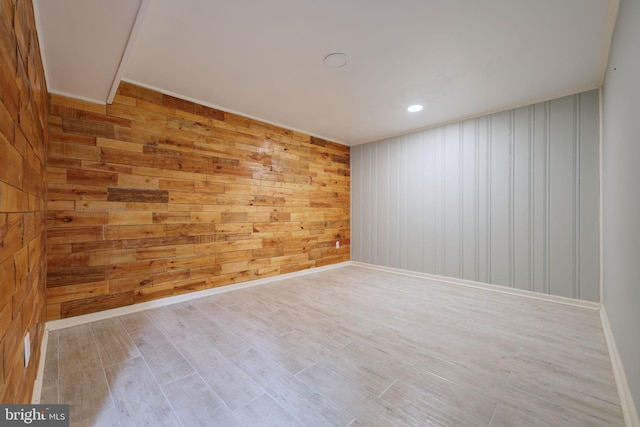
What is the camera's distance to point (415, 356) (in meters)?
1.93

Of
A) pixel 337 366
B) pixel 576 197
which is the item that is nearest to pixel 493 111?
pixel 576 197

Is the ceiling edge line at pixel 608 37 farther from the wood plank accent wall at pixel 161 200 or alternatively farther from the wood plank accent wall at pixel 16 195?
the wood plank accent wall at pixel 161 200

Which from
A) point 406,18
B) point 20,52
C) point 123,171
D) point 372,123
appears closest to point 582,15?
point 406,18

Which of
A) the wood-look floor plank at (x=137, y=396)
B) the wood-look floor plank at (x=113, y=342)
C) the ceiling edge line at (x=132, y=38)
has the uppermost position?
the ceiling edge line at (x=132, y=38)

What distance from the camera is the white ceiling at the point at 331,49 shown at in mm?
1737

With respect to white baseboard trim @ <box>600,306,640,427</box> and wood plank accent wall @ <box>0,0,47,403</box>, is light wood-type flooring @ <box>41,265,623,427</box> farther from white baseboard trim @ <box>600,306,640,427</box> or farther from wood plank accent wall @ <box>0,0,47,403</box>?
wood plank accent wall @ <box>0,0,47,403</box>

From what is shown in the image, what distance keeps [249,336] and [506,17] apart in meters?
3.09

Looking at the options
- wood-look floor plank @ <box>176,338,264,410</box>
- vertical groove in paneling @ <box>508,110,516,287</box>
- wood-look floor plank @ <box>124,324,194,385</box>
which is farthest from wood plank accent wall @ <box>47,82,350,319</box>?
vertical groove in paneling @ <box>508,110,516,287</box>

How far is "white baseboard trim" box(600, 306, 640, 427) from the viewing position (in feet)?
4.25

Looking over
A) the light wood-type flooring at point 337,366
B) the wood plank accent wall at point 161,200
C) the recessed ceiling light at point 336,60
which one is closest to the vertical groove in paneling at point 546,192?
the light wood-type flooring at point 337,366

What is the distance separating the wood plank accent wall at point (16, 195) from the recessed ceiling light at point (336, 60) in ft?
6.12

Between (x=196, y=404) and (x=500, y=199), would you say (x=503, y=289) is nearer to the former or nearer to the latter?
(x=500, y=199)

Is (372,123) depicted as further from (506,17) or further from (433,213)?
(506,17)

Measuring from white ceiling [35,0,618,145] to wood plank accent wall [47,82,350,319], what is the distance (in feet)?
1.00
